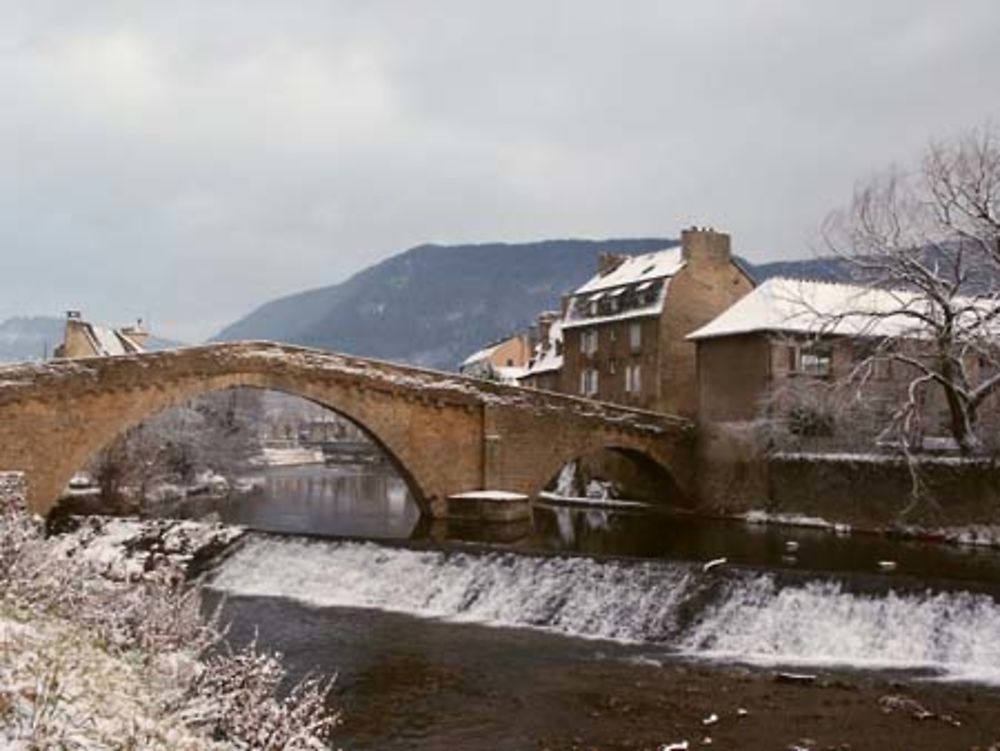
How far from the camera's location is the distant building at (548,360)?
201 feet

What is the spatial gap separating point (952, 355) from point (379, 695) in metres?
20.7

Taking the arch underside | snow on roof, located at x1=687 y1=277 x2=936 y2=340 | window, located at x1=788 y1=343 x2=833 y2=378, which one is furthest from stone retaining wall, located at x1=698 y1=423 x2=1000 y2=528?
snow on roof, located at x1=687 y1=277 x2=936 y2=340

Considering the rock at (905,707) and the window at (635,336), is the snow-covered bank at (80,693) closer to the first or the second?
the rock at (905,707)

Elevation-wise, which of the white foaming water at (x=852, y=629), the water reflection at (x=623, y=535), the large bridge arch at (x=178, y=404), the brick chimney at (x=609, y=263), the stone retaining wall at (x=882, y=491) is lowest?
the white foaming water at (x=852, y=629)

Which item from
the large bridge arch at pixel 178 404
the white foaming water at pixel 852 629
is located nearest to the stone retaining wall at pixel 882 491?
the white foaming water at pixel 852 629

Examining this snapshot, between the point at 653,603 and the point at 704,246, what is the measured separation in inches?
1174

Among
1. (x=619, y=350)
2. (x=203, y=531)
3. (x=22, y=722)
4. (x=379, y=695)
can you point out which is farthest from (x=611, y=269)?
(x=22, y=722)

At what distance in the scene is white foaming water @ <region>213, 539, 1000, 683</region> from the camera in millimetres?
18062

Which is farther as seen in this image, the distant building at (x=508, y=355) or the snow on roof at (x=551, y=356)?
the distant building at (x=508, y=355)

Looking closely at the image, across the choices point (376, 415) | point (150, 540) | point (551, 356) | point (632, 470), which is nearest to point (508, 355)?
point (551, 356)

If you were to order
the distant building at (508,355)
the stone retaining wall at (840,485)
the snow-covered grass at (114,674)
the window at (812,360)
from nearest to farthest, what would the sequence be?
1. the snow-covered grass at (114,674)
2. the stone retaining wall at (840,485)
3. the window at (812,360)
4. the distant building at (508,355)

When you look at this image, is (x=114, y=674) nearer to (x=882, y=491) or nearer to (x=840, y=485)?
(x=882, y=491)

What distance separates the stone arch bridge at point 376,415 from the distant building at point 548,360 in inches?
764

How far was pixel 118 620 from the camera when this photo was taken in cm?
1053
